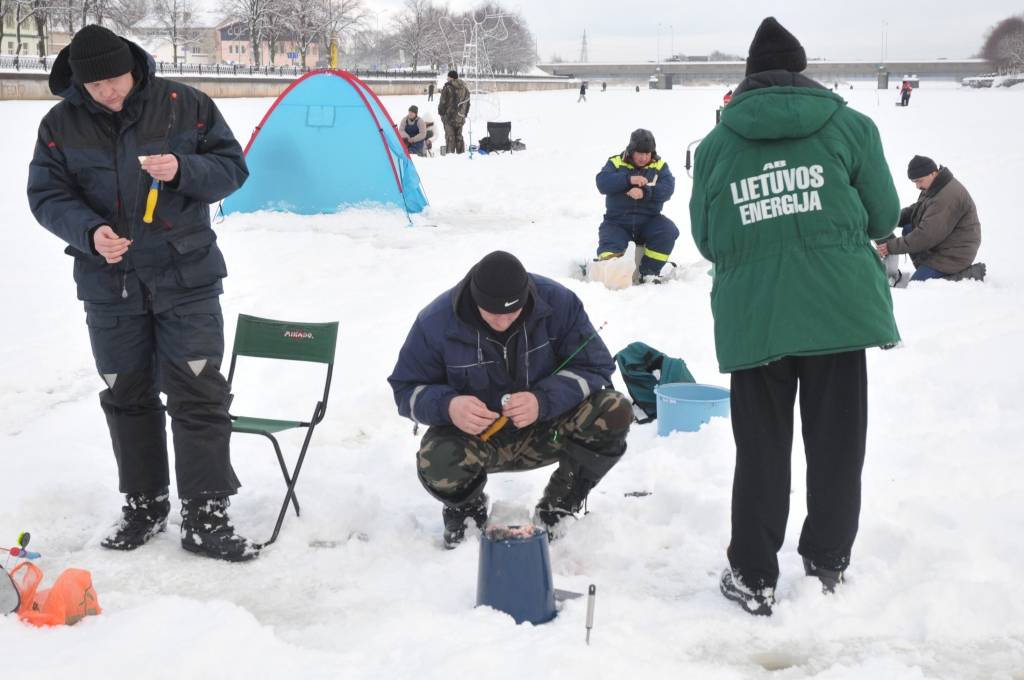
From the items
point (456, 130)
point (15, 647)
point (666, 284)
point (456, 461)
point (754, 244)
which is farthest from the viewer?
point (456, 130)

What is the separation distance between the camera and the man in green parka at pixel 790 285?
9.86ft

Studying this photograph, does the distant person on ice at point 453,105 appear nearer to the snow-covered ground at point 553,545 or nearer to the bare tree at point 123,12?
the snow-covered ground at point 553,545

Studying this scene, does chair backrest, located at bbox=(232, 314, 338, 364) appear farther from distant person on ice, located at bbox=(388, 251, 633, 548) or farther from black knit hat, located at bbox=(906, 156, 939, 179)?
black knit hat, located at bbox=(906, 156, 939, 179)

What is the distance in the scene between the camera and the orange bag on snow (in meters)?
3.00

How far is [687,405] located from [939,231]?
387cm

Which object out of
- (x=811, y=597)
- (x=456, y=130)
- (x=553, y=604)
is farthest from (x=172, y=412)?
(x=456, y=130)

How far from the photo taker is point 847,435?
3113mm

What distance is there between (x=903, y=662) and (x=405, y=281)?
604cm

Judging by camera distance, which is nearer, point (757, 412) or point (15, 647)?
point (15, 647)

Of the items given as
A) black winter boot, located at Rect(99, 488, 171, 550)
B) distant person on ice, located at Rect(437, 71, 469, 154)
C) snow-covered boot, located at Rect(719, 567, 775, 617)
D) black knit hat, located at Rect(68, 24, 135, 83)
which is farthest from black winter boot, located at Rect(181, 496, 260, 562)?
distant person on ice, located at Rect(437, 71, 469, 154)

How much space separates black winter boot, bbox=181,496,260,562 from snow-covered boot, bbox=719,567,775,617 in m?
1.72

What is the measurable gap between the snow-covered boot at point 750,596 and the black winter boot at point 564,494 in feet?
2.67

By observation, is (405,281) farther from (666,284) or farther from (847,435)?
(847,435)

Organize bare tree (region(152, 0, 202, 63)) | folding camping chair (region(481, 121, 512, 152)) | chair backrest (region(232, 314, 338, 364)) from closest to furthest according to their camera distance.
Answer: chair backrest (region(232, 314, 338, 364)) < folding camping chair (region(481, 121, 512, 152)) < bare tree (region(152, 0, 202, 63))
